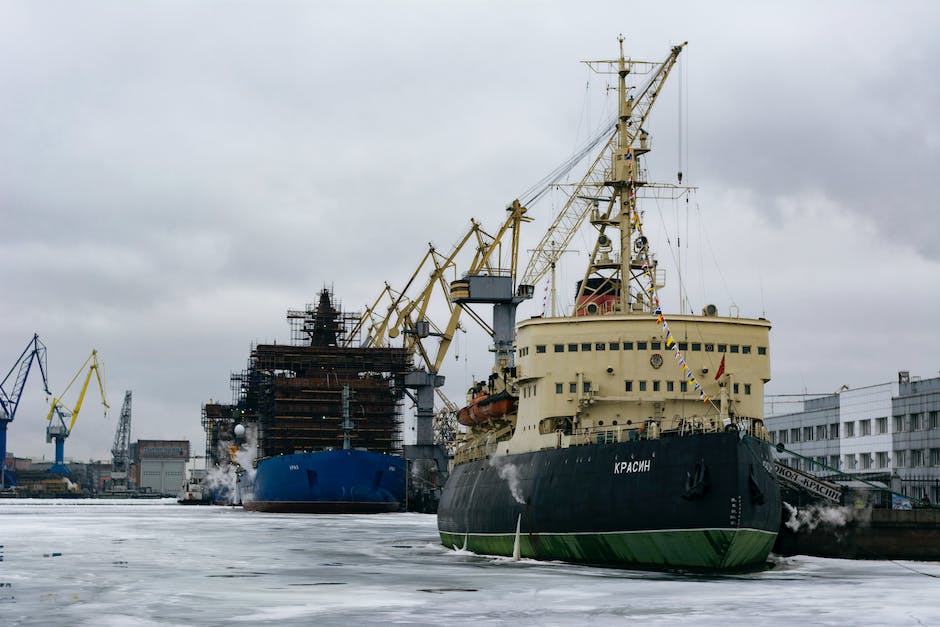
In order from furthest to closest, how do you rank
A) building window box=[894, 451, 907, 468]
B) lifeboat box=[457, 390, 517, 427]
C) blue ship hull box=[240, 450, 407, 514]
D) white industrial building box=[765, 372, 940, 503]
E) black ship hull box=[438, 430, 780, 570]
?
blue ship hull box=[240, 450, 407, 514], building window box=[894, 451, 907, 468], white industrial building box=[765, 372, 940, 503], lifeboat box=[457, 390, 517, 427], black ship hull box=[438, 430, 780, 570]

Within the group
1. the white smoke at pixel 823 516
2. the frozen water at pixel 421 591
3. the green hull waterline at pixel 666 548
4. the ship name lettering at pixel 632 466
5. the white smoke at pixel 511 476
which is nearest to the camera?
the frozen water at pixel 421 591

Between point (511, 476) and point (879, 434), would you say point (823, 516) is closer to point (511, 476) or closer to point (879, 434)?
point (511, 476)

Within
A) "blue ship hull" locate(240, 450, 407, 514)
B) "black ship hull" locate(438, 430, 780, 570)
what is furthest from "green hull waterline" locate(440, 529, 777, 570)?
"blue ship hull" locate(240, 450, 407, 514)

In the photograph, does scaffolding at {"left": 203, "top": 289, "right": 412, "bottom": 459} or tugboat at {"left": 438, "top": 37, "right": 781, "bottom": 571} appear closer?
tugboat at {"left": 438, "top": 37, "right": 781, "bottom": 571}

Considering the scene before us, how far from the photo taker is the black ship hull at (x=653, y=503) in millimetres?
37344

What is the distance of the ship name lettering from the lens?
3922 cm

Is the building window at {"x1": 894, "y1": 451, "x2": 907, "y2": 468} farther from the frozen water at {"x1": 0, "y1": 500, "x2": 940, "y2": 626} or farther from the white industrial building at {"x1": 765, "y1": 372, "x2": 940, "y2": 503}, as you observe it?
the frozen water at {"x1": 0, "y1": 500, "x2": 940, "y2": 626}

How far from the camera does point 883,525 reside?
48.3 metres

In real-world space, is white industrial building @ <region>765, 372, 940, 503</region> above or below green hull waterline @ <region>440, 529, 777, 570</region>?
above

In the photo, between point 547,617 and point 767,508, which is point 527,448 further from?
point 547,617

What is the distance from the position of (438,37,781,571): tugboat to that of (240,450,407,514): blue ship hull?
70.3 metres

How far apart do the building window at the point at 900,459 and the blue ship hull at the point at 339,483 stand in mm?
61219

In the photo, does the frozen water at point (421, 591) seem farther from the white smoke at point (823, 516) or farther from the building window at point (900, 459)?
the building window at point (900, 459)

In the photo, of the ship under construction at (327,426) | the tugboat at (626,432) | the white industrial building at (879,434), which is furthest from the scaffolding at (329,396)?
the tugboat at (626,432)
